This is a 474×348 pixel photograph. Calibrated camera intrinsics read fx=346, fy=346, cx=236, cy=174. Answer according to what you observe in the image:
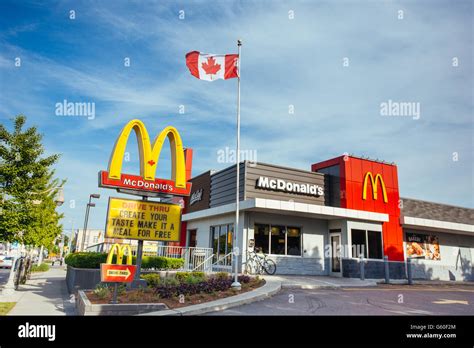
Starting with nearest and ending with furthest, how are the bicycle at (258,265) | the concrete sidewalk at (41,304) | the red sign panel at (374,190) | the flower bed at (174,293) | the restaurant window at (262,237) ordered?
the flower bed at (174,293)
the concrete sidewalk at (41,304)
the bicycle at (258,265)
the restaurant window at (262,237)
the red sign panel at (374,190)

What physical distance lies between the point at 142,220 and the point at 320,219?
12.5 meters

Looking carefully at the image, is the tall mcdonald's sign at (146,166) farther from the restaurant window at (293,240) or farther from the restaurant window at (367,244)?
the restaurant window at (367,244)

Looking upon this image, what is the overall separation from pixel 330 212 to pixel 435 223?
955cm

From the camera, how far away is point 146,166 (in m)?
12.2

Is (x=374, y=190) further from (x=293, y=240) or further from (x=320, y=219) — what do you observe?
(x=293, y=240)

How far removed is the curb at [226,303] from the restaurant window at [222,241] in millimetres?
8165

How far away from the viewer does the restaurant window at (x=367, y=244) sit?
20.4m

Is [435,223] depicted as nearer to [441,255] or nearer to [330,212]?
[441,255]

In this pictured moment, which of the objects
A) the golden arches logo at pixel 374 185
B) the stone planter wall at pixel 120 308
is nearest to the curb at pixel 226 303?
the stone planter wall at pixel 120 308

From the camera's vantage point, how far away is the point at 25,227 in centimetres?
1414

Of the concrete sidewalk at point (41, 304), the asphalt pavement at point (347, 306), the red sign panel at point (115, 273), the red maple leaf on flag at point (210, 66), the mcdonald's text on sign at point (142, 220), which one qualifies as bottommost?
the concrete sidewalk at point (41, 304)
